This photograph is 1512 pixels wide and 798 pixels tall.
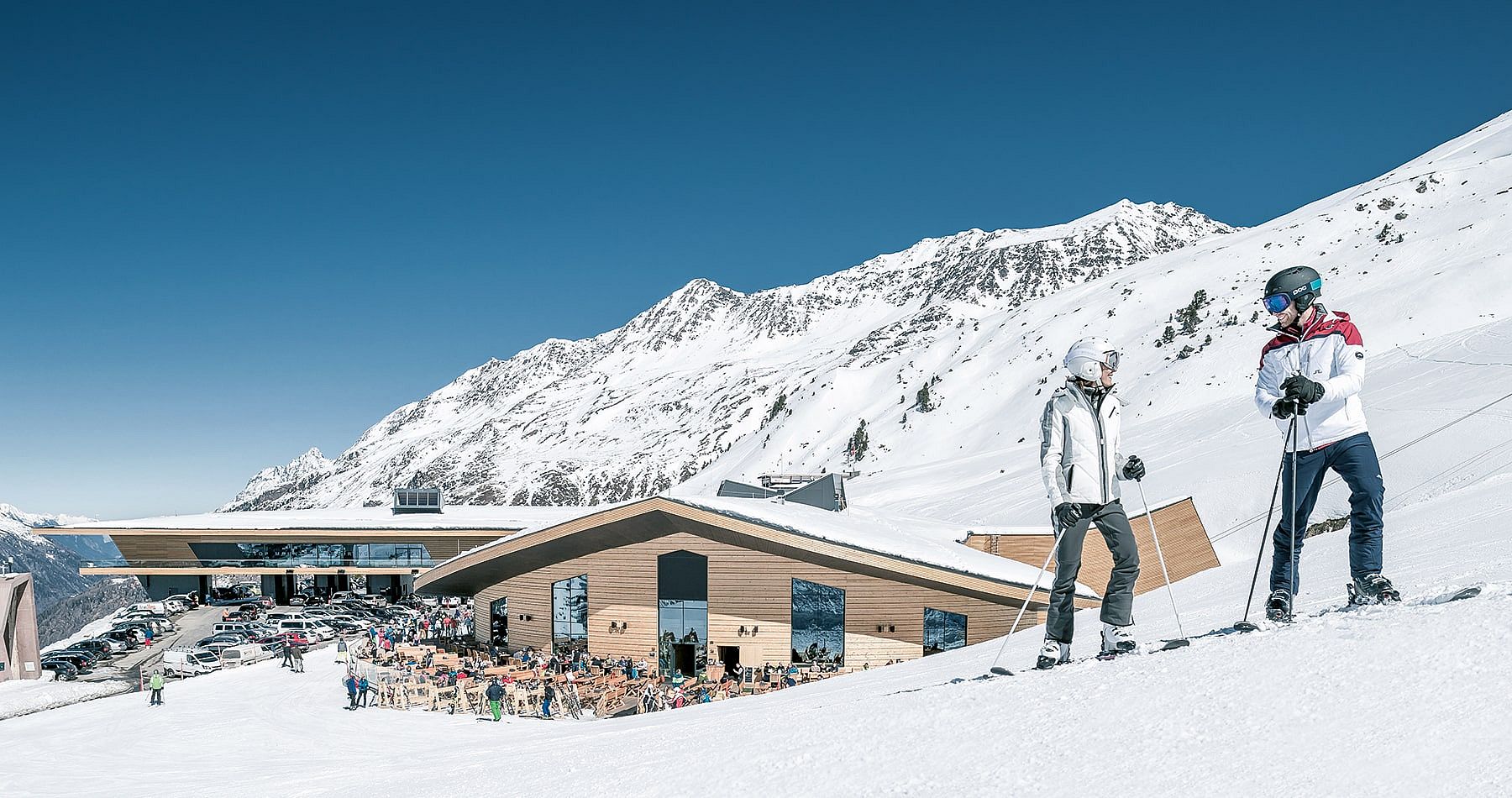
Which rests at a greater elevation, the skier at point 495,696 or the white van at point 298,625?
the skier at point 495,696

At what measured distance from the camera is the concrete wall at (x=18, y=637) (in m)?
30.9

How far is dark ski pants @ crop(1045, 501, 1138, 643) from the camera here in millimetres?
6809

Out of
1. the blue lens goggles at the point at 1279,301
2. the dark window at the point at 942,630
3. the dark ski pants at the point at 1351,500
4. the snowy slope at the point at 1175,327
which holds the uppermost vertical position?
the snowy slope at the point at 1175,327

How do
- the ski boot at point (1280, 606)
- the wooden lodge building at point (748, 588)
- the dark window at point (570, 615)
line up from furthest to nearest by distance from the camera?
the dark window at point (570, 615), the wooden lodge building at point (748, 588), the ski boot at point (1280, 606)

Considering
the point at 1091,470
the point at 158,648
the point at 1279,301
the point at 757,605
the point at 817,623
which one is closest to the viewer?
the point at 1279,301

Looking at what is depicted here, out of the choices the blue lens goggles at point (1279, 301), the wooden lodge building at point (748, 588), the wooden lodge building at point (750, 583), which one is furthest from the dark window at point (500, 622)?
the blue lens goggles at point (1279, 301)

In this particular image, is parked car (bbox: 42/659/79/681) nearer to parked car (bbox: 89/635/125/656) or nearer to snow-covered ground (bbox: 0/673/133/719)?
snow-covered ground (bbox: 0/673/133/719)

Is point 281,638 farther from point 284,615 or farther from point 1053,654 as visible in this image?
point 1053,654

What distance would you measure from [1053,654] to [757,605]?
47.6 ft

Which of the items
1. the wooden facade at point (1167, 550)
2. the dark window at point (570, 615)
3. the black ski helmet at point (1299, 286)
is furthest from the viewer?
the wooden facade at point (1167, 550)

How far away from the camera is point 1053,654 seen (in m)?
7.27

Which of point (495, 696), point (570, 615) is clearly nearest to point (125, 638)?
point (570, 615)

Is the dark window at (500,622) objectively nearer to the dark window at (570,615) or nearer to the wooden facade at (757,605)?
the dark window at (570,615)

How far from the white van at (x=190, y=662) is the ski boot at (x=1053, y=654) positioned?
30.2m
